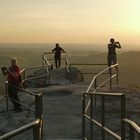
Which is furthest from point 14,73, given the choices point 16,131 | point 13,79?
point 16,131

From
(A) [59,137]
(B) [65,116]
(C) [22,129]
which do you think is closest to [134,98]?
(B) [65,116]

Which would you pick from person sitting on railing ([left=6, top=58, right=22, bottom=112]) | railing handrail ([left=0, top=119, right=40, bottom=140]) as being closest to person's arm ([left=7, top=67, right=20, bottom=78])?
person sitting on railing ([left=6, top=58, right=22, bottom=112])

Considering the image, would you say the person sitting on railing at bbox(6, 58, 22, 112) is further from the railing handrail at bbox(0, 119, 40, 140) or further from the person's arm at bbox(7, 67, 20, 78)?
the railing handrail at bbox(0, 119, 40, 140)

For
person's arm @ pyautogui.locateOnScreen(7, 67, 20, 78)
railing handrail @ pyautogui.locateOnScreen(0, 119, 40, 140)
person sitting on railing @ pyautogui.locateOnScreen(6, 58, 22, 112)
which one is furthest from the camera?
person's arm @ pyautogui.locateOnScreen(7, 67, 20, 78)

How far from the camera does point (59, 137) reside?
1286 centimetres

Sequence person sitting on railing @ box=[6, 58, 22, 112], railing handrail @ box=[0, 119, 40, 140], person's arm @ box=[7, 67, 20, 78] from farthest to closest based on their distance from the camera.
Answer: person's arm @ box=[7, 67, 20, 78]
person sitting on railing @ box=[6, 58, 22, 112]
railing handrail @ box=[0, 119, 40, 140]

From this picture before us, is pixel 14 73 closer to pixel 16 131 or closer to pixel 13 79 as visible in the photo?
pixel 13 79

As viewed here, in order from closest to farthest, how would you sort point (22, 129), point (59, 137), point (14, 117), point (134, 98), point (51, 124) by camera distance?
point (22, 129) < point (59, 137) < point (51, 124) < point (14, 117) < point (134, 98)

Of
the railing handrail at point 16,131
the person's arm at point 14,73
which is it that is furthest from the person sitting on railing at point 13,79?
the railing handrail at point 16,131

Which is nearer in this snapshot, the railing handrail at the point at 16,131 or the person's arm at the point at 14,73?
the railing handrail at the point at 16,131

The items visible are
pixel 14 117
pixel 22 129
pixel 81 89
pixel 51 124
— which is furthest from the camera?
pixel 81 89

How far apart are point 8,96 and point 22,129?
34.8 feet

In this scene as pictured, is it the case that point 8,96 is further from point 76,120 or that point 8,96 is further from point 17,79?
point 76,120

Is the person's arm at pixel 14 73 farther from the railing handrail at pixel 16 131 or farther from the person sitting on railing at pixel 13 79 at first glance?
the railing handrail at pixel 16 131
